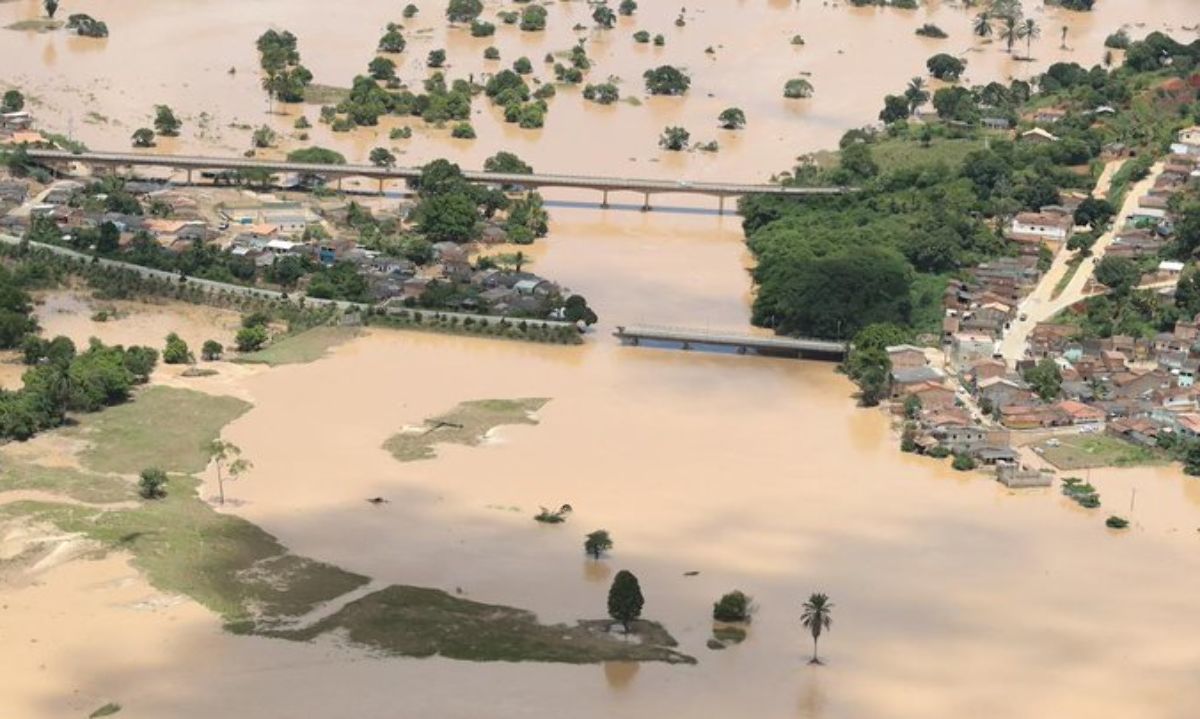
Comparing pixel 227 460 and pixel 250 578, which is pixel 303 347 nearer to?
pixel 227 460

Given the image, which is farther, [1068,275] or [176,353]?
[1068,275]

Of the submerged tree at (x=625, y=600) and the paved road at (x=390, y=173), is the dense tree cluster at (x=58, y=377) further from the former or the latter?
the paved road at (x=390, y=173)

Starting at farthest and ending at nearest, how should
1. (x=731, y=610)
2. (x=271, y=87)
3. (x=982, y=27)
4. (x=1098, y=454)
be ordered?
(x=982, y=27), (x=271, y=87), (x=1098, y=454), (x=731, y=610)

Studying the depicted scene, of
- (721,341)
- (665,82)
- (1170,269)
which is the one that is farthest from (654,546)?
(665,82)

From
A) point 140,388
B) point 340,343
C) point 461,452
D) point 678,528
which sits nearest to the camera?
point 678,528

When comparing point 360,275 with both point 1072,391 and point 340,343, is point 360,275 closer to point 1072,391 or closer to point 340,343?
point 340,343

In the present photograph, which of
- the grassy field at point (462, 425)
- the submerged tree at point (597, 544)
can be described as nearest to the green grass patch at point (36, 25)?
the grassy field at point (462, 425)

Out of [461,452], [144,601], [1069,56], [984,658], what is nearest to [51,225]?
[461,452]

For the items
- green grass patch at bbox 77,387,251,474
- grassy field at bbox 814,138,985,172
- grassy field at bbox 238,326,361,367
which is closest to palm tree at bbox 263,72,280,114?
grassy field at bbox 814,138,985,172
